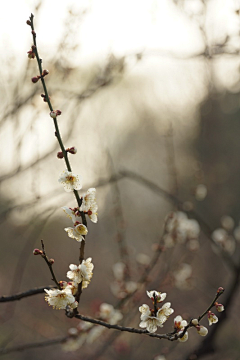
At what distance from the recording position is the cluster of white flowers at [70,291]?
1.08 meters

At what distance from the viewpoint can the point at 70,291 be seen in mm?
1107

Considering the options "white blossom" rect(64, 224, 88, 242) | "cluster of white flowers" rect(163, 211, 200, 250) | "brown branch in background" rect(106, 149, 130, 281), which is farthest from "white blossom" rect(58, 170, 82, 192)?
"cluster of white flowers" rect(163, 211, 200, 250)

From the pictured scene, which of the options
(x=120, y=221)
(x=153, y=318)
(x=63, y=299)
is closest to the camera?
(x=63, y=299)

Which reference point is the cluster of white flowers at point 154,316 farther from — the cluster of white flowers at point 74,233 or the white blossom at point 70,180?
the white blossom at point 70,180

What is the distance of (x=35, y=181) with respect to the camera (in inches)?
80.0

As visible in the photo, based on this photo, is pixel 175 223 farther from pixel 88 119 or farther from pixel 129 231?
pixel 129 231

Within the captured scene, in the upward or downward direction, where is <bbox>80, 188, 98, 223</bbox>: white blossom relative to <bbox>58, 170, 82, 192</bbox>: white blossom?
downward

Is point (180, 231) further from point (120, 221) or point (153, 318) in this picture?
point (153, 318)

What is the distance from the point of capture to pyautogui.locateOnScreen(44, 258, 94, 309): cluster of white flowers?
108 cm

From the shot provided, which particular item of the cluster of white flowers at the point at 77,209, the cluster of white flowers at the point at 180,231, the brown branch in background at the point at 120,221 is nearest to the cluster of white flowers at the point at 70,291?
the cluster of white flowers at the point at 77,209

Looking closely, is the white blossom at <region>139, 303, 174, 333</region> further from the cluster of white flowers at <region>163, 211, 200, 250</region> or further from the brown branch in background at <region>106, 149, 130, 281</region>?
the cluster of white flowers at <region>163, 211, 200, 250</region>

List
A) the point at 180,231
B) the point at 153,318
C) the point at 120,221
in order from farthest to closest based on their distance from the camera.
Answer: the point at 180,231 < the point at 120,221 < the point at 153,318

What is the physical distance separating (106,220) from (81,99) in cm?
530

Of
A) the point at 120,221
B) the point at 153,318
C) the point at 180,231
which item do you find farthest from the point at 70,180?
the point at 180,231
